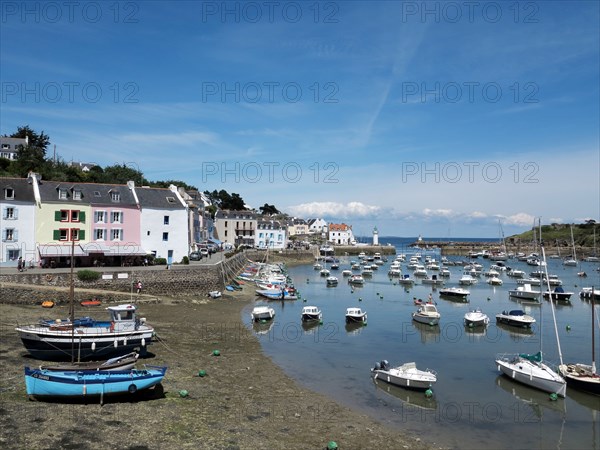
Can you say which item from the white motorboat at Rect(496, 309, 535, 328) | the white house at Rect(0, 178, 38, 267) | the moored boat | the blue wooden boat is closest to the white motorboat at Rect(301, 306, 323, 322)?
the white motorboat at Rect(496, 309, 535, 328)

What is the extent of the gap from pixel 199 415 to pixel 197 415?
0.08 meters

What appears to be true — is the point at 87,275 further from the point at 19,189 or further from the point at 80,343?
the point at 80,343

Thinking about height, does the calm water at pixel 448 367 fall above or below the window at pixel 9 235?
below

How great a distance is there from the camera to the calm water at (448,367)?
21.5 metres

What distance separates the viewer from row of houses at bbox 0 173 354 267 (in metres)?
52.4

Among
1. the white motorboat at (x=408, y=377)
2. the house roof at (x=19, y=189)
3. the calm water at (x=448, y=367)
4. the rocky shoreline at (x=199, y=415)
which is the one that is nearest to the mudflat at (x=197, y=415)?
the rocky shoreline at (x=199, y=415)

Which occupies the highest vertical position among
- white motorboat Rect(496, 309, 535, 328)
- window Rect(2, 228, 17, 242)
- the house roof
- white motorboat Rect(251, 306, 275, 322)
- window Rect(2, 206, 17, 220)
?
the house roof

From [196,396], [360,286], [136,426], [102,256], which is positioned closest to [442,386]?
[196,396]

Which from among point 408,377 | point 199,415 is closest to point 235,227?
point 408,377

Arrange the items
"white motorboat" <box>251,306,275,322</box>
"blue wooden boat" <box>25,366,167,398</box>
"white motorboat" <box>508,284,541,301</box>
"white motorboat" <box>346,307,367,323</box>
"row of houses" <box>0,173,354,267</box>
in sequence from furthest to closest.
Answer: "white motorboat" <box>508,284,541,301</box> → "row of houses" <box>0,173,354,267</box> → "white motorboat" <box>346,307,367,323</box> → "white motorboat" <box>251,306,275,322</box> → "blue wooden boat" <box>25,366,167,398</box>

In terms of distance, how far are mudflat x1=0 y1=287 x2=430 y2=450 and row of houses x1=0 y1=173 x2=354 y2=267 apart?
79.2 ft

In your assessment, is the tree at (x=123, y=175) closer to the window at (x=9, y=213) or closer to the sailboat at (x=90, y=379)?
the window at (x=9, y=213)

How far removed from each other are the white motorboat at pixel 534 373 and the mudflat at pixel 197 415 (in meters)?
10.6

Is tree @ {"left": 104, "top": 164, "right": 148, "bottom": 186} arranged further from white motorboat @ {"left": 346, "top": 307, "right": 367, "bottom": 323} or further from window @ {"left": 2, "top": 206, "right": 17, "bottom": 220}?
white motorboat @ {"left": 346, "top": 307, "right": 367, "bottom": 323}
